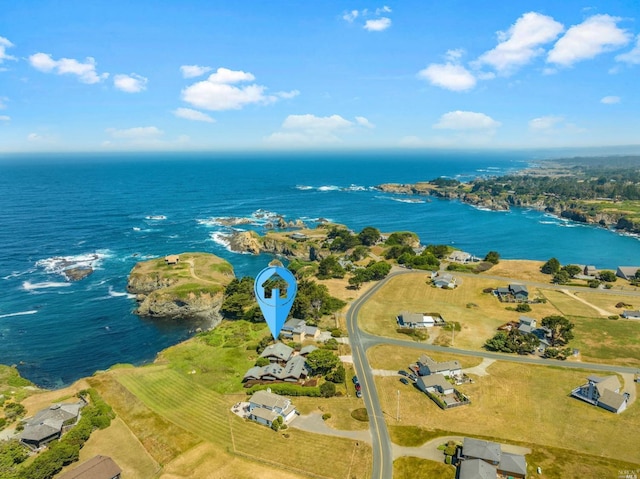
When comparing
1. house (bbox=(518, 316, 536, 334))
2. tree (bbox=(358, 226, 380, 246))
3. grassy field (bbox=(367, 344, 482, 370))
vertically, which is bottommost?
grassy field (bbox=(367, 344, 482, 370))

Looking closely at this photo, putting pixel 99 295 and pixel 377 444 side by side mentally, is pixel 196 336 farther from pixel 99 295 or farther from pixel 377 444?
pixel 377 444

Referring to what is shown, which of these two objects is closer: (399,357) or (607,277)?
(399,357)

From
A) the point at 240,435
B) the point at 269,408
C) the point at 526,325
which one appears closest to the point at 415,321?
the point at 526,325

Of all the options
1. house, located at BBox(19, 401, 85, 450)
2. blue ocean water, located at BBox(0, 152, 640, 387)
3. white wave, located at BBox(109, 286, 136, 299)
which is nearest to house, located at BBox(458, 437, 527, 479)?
house, located at BBox(19, 401, 85, 450)

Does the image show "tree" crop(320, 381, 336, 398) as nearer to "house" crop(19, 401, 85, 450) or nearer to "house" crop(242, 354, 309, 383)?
"house" crop(242, 354, 309, 383)

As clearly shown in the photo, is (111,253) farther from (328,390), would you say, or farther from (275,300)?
(328,390)

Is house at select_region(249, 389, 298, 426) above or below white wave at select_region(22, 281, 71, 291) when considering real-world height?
below
